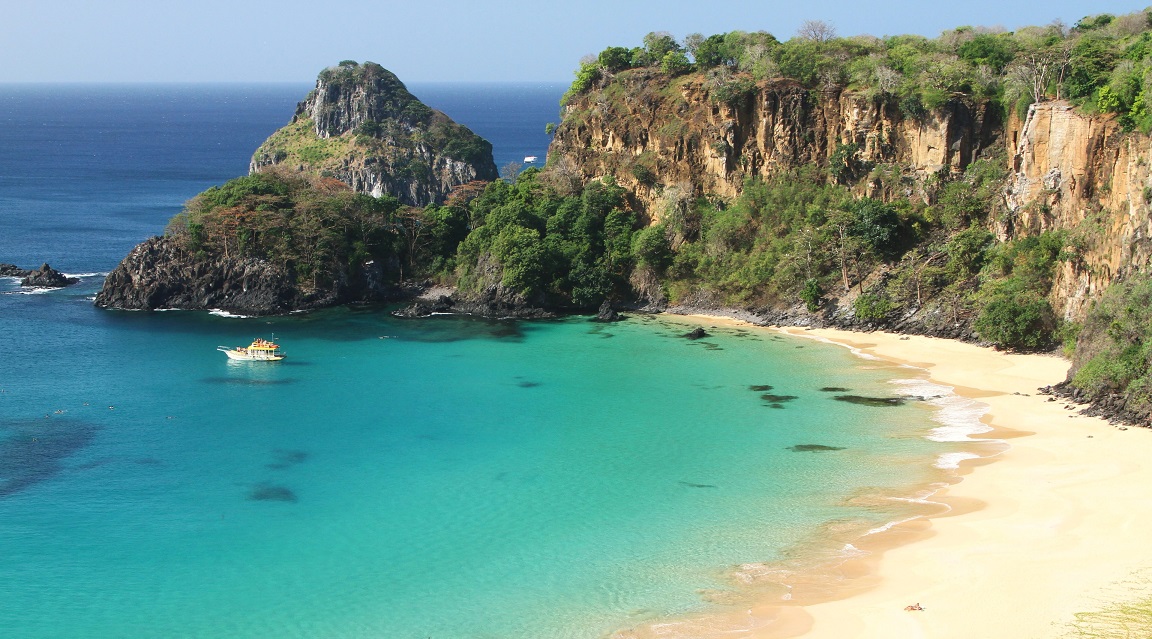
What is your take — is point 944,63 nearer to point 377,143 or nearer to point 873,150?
point 873,150

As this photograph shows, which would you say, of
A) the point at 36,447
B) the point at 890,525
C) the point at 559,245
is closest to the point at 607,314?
the point at 559,245

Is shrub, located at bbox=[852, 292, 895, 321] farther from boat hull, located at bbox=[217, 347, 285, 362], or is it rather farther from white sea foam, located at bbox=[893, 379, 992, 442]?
boat hull, located at bbox=[217, 347, 285, 362]

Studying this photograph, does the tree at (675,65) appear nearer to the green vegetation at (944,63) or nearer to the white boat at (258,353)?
the green vegetation at (944,63)

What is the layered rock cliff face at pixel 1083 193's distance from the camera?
4291 cm

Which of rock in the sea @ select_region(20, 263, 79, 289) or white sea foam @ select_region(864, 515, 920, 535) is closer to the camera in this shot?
white sea foam @ select_region(864, 515, 920, 535)

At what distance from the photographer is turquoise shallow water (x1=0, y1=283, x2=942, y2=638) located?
2761 cm

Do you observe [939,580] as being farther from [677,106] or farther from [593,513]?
Result: [677,106]

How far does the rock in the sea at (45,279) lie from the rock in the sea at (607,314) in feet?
111

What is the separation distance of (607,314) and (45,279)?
35482 mm

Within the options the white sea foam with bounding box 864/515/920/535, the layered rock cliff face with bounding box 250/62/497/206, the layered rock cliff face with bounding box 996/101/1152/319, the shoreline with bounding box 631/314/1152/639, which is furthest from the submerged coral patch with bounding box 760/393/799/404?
the layered rock cliff face with bounding box 250/62/497/206

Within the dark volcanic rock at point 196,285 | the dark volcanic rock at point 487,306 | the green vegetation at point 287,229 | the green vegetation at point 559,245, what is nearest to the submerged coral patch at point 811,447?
the green vegetation at point 559,245

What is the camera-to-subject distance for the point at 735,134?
61000 millimetres

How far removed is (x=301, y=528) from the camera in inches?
1256

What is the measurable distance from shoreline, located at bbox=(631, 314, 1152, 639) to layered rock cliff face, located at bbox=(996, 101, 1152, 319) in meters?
6.93
